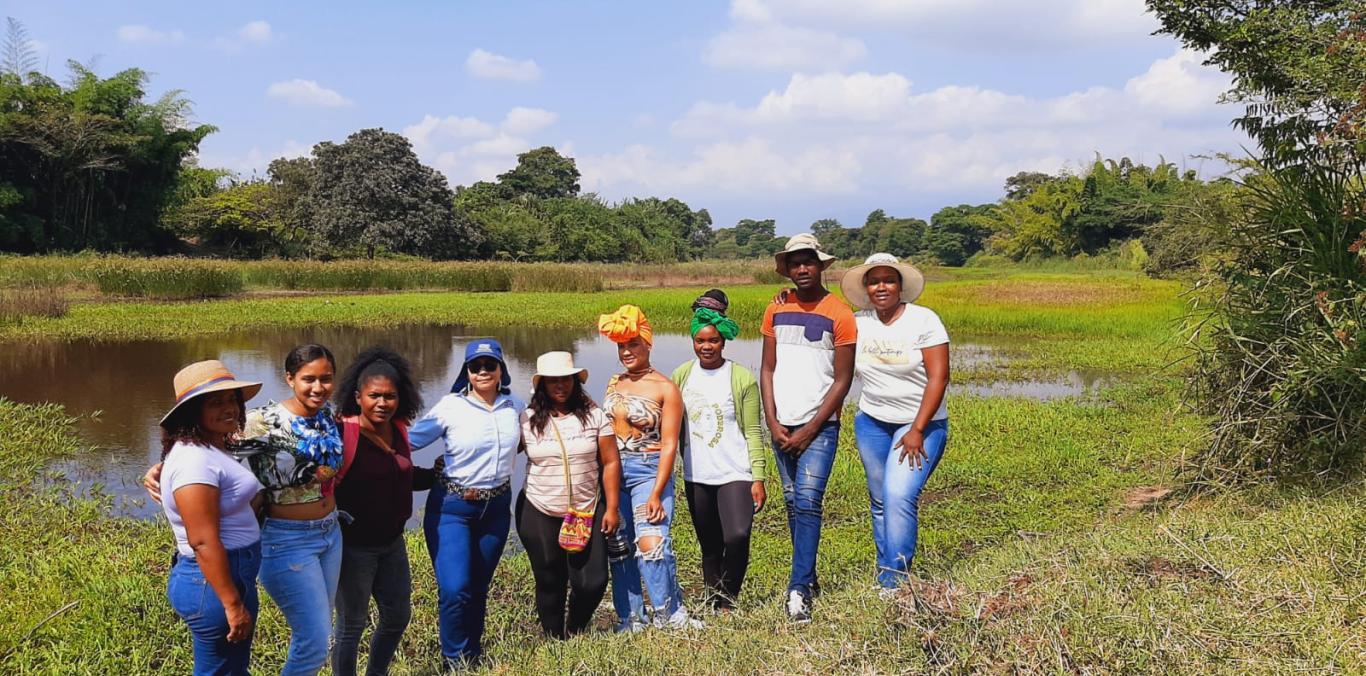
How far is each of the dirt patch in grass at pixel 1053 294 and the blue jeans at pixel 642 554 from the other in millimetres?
18625

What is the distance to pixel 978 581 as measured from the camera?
3014 millimetres

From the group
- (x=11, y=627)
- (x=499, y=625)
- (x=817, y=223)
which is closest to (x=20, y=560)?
(x=11, y=627)

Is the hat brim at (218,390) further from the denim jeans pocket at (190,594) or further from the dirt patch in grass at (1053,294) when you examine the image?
the dirt patch in grass at (1053,294)

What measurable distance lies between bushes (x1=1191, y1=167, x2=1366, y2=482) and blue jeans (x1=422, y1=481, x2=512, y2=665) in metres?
4.05

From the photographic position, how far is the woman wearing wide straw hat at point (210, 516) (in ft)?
7.64

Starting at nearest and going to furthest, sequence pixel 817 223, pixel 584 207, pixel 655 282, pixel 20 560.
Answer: pixel 20 560
pixel 655 282
pixel 584 207
pixel 817 223

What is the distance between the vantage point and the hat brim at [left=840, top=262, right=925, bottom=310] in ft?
12.0

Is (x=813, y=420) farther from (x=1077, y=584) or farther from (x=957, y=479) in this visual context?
(x=957, y=479)

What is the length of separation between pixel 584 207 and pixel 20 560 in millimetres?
45808

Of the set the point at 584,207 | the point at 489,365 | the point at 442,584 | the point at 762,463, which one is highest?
the point at 584,207

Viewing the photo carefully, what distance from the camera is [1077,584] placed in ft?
8.79

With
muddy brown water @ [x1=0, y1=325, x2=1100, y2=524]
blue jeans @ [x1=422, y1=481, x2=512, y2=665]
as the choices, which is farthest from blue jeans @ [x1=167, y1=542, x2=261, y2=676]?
muddy brown water @ [x1=0, y1=325, x2=1100, y2=524]

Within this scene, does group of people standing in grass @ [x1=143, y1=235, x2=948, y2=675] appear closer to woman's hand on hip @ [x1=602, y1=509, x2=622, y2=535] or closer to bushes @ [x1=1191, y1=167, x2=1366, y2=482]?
woman's hand on hip @ [x1=602, y1=509, x2=622, y2=535]

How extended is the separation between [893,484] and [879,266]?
888 millimetres
